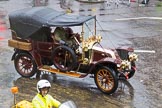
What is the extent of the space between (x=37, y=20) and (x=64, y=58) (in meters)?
1.36

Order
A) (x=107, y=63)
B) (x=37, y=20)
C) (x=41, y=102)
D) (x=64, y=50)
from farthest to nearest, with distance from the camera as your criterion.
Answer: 1. (x=37, y=20)
2. (x=64, y=50)
3. (x=107, y=63)
4. (x=41, y=102)

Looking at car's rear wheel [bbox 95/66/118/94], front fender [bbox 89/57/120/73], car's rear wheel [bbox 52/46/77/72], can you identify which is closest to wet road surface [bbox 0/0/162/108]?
car's rear wheel [bbox 95/66/118/94]

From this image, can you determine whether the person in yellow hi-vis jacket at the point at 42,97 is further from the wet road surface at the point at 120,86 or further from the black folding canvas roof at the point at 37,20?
the black folding canvas roof at the point at 37,20

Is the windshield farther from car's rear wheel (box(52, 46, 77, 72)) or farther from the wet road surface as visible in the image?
the wet road surface

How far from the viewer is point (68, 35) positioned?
11125mm

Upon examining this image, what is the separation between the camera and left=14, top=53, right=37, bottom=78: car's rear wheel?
Result: 1119 centimetres

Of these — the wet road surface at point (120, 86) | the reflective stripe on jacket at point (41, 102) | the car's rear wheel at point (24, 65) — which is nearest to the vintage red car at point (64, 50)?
the car's rear wheel at point (24, 65)

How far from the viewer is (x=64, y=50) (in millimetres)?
10430

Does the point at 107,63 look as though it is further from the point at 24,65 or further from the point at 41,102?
the point at 41,102

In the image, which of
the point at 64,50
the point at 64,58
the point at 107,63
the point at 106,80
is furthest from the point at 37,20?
the point at 106,80

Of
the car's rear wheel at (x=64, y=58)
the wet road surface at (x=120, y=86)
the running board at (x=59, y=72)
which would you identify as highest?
the car's rear wheel at (x=64, y=58)

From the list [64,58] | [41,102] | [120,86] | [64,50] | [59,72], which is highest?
[41,102]

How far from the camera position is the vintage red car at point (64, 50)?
10.1 meters

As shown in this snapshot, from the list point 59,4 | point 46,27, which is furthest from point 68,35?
point 59,4
